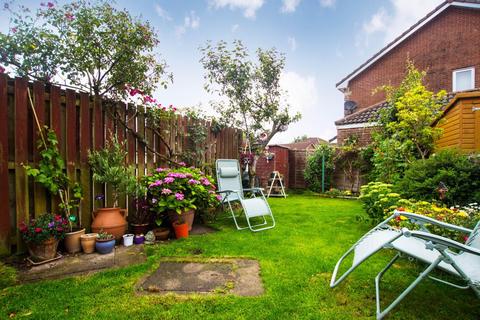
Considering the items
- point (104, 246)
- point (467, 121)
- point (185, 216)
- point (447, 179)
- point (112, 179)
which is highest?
point (467, 121)

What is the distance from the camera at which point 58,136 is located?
118 inches

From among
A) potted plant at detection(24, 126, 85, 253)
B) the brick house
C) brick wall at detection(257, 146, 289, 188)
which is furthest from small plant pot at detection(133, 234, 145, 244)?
the brick house

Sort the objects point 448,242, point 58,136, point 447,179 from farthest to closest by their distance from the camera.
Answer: point 447,179
point 58,136
point 448,242

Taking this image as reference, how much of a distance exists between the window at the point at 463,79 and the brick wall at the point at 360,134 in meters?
4.32

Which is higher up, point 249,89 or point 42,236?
point 249,89

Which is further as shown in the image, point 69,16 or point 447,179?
point 69,16

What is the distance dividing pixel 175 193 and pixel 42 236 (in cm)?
154

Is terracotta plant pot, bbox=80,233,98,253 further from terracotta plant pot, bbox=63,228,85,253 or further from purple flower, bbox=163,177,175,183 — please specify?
purple flower, bbox=163,177,175,183

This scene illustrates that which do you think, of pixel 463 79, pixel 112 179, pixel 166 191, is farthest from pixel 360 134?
pixel 112 179

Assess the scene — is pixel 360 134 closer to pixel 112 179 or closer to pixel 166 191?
pixel 166 191

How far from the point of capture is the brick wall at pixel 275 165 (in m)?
9.66

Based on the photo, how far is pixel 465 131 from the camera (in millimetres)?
4707

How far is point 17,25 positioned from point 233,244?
180 inches

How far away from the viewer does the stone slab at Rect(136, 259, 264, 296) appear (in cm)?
207
